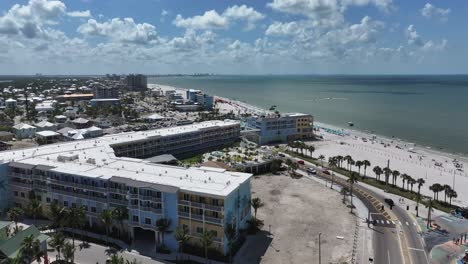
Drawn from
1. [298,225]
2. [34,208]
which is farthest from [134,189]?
[298,225]

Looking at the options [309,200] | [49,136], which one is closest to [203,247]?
[309,200]

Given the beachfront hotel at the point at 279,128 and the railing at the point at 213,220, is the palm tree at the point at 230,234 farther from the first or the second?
the beachfront hotel at the point at 279,128

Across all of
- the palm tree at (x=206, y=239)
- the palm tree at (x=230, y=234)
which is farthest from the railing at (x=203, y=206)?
the palm tree at (x=206, y=239)

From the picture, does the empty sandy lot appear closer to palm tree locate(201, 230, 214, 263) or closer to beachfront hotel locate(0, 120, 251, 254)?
beachfront hotel locate(0, 120, 251, 254)

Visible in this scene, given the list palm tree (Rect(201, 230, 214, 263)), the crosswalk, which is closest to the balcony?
palm tree (Rect(201, 230, 214, 263))

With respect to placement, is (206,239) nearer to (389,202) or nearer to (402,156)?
(389,202)

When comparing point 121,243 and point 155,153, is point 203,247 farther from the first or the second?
point 155,153

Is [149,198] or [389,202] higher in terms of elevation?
[149,198]
